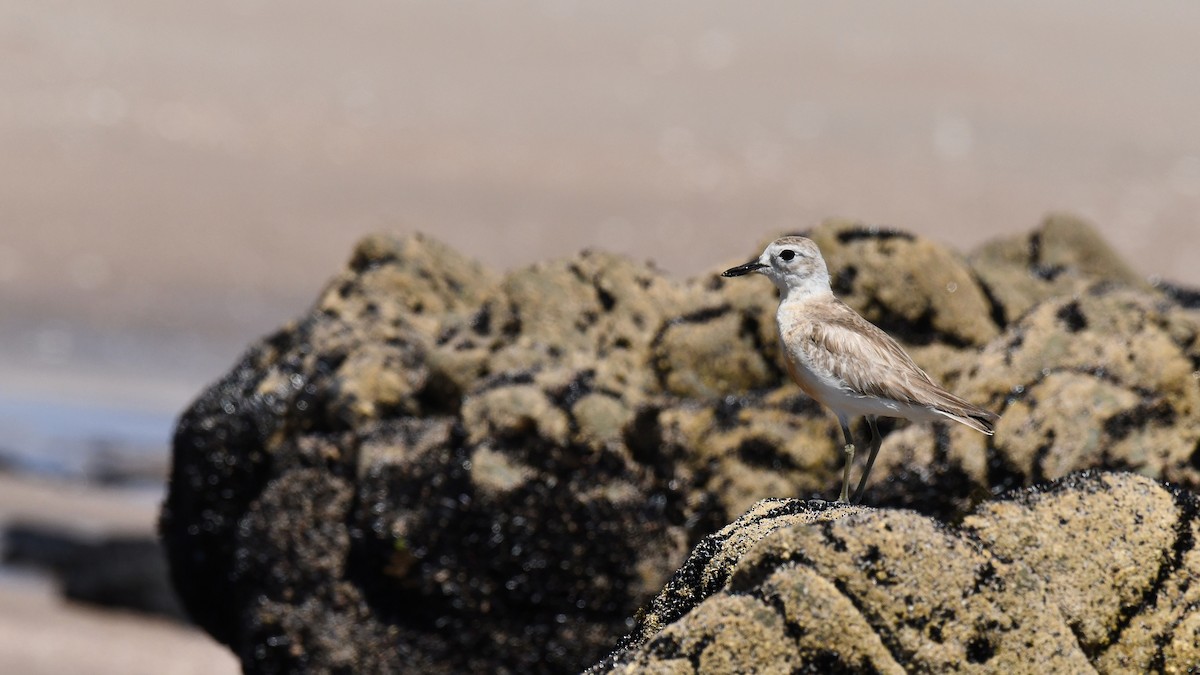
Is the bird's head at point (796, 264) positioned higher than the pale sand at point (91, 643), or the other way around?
the bird's head at point (796, 264)

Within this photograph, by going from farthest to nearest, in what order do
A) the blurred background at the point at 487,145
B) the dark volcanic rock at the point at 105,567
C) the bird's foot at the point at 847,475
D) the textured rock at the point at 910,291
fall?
the blurred background at the point at 487,145, the dark volcanic rock at the point at 105,567, the textured rock at the point at 910,291, the bird's foot at the point at 847,475

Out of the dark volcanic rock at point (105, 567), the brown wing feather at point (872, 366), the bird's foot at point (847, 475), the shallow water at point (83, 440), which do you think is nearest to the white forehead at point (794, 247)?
the brown wing feather at point (872, 366)

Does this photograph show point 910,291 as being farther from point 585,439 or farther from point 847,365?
point 585,439

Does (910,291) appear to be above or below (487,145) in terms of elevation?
below

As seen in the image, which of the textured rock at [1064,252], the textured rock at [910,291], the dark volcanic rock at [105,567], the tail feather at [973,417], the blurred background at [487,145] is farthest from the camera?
the blurred background at [487,145]

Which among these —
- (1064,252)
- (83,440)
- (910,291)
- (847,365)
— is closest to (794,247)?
(847,365)

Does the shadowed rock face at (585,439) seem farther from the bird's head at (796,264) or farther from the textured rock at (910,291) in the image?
the bird's head at (796,264)

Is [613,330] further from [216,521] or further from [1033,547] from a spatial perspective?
[1033,547]

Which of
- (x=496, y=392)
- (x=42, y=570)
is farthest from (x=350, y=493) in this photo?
(x=42, y=570)
